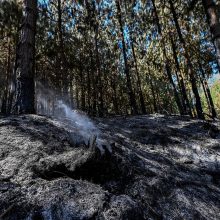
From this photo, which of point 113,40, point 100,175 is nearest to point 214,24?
point 100,175

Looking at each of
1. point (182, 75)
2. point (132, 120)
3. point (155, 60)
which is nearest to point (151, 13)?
point (155, 60)

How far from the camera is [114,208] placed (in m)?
2.91

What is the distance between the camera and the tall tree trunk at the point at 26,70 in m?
5.94

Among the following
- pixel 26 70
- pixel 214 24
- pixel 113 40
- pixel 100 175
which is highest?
pixel 113 40

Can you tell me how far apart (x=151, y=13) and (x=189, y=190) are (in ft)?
42.2

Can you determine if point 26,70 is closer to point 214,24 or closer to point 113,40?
point 214,24

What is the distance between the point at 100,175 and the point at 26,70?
11.5 feet

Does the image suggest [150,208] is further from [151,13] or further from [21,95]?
[151,13]

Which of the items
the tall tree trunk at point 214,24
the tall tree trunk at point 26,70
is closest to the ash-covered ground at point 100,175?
the tall tree trunk at point 26,70

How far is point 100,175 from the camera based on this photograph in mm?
3787

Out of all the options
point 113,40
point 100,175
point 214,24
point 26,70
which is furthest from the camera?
point 113,40

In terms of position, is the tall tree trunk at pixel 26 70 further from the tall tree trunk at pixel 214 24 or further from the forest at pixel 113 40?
the tall tree trunk at pixel 214 24

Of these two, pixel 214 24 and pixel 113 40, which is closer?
pixel 214 24

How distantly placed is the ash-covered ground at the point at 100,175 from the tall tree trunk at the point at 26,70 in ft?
2.04
